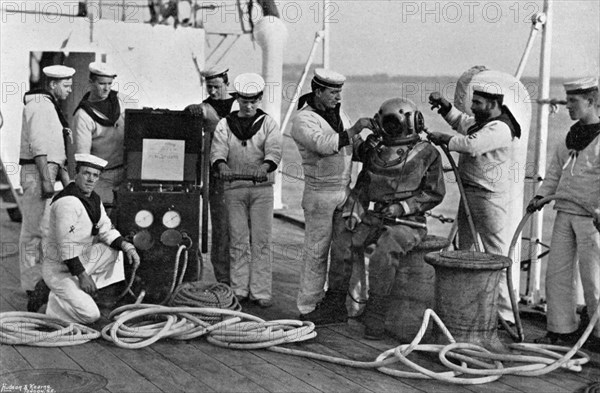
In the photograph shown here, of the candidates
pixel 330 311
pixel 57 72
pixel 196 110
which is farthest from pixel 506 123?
pixel 57 72

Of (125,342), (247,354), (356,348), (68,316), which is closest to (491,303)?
(356,348)

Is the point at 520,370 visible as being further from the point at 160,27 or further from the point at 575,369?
the point at 160,27

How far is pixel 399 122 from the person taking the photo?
20.0 feet

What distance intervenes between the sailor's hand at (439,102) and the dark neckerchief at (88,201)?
2515mm

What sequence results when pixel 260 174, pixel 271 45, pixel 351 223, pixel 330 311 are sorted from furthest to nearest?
pixel 271 45, pixel 260 174, pixel 330 311, pixel 351 223

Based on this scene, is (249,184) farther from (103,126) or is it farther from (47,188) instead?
(47,188)

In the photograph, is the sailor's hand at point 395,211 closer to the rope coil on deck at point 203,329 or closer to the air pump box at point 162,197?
the rope coil on deck at point 203,329

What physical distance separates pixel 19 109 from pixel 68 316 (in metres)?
8.26

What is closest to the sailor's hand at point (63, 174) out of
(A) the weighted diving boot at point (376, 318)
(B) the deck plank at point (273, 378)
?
(B) the deck plank at point (273, 378)

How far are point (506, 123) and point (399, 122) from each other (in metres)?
0.75

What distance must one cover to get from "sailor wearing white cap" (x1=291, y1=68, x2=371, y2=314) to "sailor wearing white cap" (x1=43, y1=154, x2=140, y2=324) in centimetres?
148

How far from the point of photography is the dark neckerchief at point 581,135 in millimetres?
5777

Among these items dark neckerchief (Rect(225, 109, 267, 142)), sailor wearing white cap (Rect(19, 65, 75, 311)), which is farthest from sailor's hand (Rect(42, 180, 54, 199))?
dark neckerchief (Rect(225, 109, 267, 142))

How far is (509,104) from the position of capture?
263 inches
